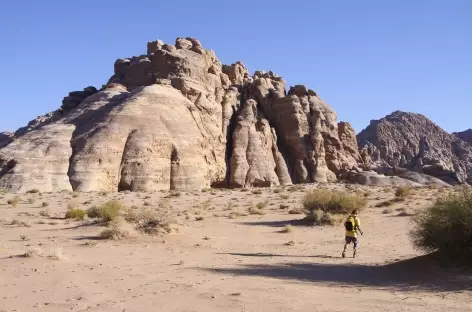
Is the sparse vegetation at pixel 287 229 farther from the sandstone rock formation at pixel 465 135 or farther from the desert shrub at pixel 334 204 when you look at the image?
the sandstone rock formation at pixel 465 135

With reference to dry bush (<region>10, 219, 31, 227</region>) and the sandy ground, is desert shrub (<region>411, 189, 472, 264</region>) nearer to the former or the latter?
the sandy ground

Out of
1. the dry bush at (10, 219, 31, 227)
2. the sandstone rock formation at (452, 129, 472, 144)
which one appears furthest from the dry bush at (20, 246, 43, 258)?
the sandstone rock formation at (452, 129, 472, 144)

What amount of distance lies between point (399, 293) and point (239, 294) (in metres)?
3.14

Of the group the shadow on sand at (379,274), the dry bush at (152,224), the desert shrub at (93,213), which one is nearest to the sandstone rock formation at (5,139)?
the desert shrub at (93,213)

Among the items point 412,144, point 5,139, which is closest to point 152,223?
point 5,139

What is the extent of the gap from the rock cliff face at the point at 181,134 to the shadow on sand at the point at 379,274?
A: 30105 millimetres

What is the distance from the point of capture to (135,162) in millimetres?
42312

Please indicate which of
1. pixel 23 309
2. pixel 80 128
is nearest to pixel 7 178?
pixel 80 128

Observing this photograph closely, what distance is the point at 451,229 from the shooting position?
37.1 feet

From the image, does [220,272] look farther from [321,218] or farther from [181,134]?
[181,134]

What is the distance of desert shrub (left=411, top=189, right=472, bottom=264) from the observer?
11.1 metres

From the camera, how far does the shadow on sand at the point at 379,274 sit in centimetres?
994

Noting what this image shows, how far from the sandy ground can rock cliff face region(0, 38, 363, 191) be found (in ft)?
66.2

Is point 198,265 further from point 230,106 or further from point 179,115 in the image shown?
point 230,106
